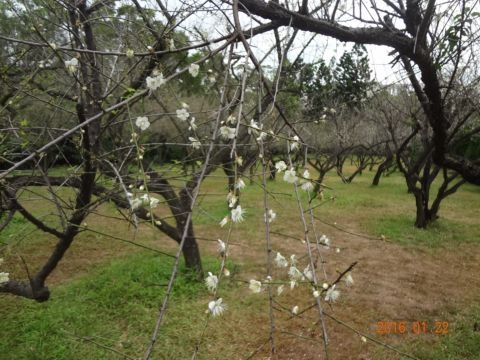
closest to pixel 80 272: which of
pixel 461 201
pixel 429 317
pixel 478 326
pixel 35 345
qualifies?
pixel 35 345

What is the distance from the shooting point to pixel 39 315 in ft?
15.0

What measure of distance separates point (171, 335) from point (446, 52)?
11.9 feet

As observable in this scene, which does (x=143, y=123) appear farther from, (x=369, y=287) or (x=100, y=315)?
(x=369, y=287)

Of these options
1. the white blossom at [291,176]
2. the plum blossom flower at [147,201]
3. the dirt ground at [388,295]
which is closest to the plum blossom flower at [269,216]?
the white blossom at [291,176]

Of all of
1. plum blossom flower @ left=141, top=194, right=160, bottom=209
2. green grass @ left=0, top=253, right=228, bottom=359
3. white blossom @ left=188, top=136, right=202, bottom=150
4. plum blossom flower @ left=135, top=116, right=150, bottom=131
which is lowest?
green grass @ left=0, top=253, right=228, bottom=359

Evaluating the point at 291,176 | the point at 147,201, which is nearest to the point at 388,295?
the point at 291,176

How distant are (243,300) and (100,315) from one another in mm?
1741

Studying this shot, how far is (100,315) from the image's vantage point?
455 centimetres

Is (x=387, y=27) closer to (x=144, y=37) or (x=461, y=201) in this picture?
(x=144, y=37)

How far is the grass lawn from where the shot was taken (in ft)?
12.4

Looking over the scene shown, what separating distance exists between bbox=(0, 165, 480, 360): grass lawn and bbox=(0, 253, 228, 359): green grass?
15mm
